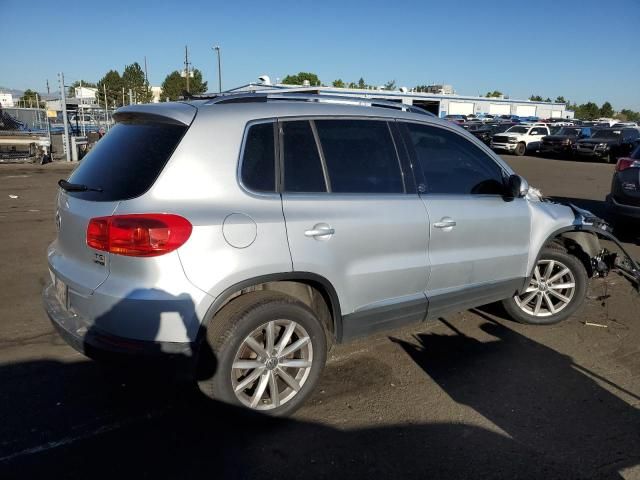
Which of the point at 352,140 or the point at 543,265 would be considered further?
the point at 543,265

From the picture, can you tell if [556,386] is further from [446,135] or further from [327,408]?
[446,135]

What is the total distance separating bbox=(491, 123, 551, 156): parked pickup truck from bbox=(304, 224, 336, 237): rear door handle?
1115 inches

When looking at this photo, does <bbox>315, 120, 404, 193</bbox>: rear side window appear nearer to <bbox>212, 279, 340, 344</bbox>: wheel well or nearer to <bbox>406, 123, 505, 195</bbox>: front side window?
<bbox>406, 123, 505, 195</bbox>: front side window

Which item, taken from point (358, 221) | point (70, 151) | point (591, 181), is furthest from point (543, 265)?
point (70, 151)

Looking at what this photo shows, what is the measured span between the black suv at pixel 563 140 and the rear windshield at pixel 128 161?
28379mm

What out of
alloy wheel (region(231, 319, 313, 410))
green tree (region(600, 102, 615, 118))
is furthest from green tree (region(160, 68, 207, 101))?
green tree (region(600, 102, 615, 118))

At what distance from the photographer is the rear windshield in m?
2.84

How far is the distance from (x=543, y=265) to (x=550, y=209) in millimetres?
531

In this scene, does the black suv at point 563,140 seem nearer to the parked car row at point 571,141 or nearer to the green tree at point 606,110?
the parked car row at point 571,141

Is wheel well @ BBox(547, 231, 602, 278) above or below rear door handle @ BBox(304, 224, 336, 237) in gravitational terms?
below

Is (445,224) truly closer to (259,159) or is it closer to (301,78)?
(259,159)

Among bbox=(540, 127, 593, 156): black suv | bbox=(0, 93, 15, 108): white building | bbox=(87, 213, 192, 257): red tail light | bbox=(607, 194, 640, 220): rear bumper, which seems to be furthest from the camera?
bbox=(0, 93, 15, 108): white building

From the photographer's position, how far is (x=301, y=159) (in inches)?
126

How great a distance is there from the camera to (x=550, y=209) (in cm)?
453
